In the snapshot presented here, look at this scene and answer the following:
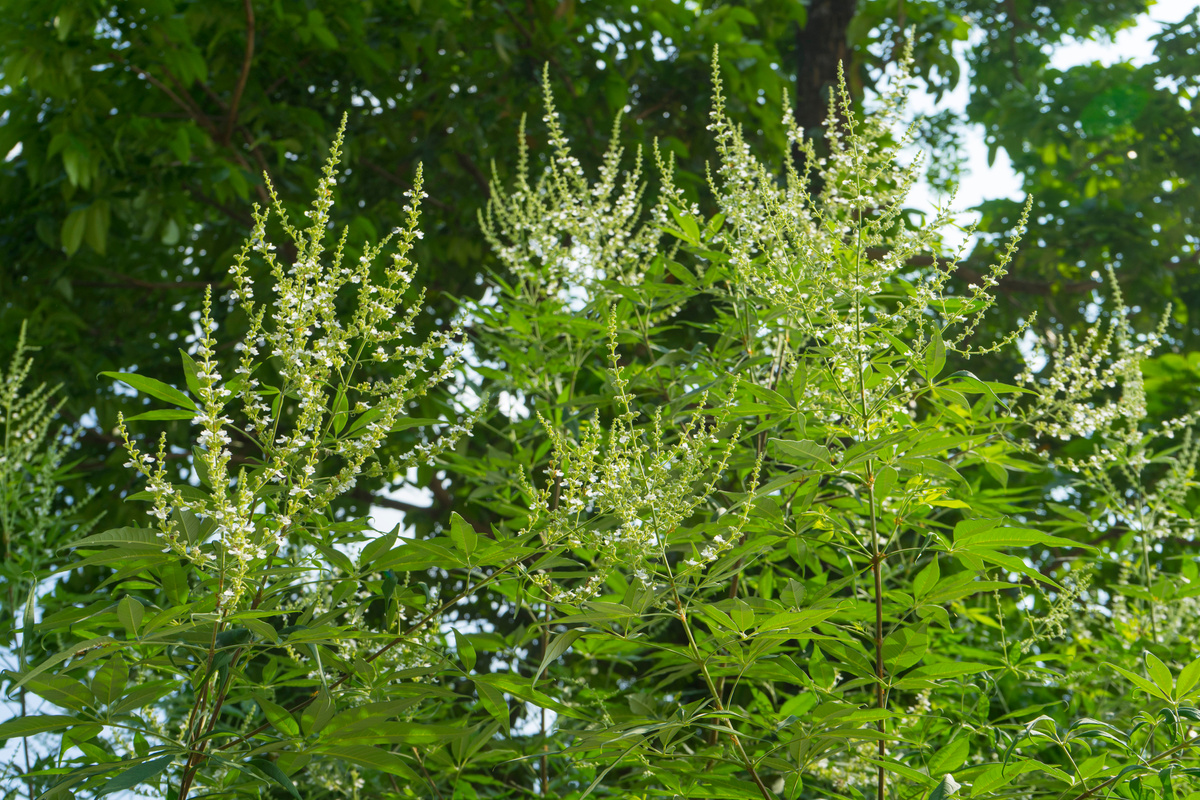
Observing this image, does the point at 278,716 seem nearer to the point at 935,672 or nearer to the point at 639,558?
the point at 639,558

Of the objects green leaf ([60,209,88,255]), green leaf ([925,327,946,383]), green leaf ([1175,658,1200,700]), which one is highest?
green leaf ([60,209,88,255])

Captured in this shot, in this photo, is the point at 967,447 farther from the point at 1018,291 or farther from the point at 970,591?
the point at 1018,291

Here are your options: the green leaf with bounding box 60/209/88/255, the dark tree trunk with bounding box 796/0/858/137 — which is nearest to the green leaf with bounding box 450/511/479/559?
the green leaf with bounding box 60/209/88/255

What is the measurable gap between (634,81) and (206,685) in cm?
448

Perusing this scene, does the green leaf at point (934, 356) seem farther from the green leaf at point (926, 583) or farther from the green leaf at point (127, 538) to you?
the green leaf at point (127, 538)

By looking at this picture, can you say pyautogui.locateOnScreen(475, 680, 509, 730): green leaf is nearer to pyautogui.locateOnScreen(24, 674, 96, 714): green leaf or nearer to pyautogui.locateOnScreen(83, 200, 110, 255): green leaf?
pyautogui.locateOnScreen(24, 674, 96, 714): green leaf

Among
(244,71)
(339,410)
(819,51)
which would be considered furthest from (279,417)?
(819,51)

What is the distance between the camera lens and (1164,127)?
5.98 meters

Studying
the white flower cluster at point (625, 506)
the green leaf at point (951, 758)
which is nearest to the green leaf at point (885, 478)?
the white flower cluster at point (625, 506)

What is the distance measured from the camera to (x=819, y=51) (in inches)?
186

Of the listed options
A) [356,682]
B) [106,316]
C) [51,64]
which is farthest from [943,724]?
[106,316]

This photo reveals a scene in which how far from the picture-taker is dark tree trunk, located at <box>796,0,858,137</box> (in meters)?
4.62

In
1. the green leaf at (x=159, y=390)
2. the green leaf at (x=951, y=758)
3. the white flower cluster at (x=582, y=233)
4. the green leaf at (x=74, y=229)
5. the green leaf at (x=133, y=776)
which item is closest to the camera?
the green leaf at (x=133, y=776)

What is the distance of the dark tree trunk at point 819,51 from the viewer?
4.62 m
